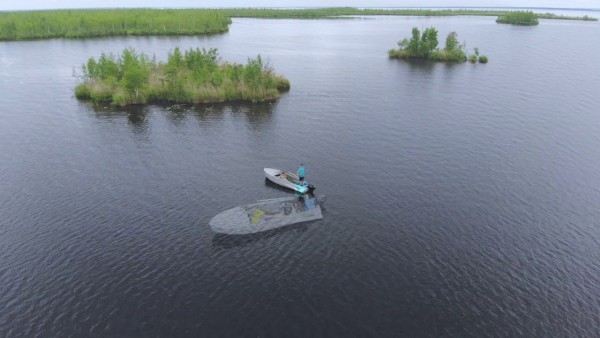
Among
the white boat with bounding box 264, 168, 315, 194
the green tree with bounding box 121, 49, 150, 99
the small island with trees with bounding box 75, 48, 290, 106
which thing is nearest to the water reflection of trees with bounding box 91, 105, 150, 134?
the small island with trees with bounding box 75, 48, 290, 106

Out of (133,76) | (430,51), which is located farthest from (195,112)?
(430,51)

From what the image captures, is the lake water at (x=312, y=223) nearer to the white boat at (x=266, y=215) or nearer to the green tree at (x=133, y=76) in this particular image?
the white boat at (x=266, y=215)

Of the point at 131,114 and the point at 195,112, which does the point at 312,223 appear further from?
the point at 131,114

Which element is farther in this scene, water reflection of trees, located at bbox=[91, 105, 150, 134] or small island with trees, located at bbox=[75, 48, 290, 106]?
small island with trees, located at bbox=[75, 48, 290, 106]

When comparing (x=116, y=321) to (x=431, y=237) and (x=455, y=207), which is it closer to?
(x=431, y=237)

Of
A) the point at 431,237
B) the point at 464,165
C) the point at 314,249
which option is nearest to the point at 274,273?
the point at 314,249

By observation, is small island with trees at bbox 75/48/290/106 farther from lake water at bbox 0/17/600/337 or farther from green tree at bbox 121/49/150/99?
lake water at bbox 0/17/600/337
